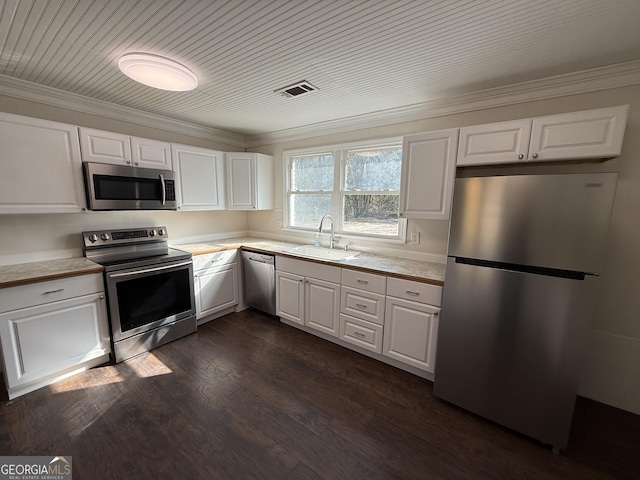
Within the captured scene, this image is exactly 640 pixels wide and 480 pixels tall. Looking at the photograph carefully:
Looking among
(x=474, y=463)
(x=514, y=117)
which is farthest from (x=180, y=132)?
(x=474, y=463)

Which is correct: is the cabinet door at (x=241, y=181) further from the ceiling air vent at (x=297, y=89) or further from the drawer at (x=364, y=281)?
the drawer at (x=364, y=281)

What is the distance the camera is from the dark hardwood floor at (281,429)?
150cm

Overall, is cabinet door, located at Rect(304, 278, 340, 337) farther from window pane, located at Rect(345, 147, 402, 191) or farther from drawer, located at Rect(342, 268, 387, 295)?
A: window pane, located at Rect(345, 147, 402, 191)

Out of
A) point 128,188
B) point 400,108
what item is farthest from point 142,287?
point 400,108

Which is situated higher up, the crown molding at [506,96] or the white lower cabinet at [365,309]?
the crown molding at [506,96]

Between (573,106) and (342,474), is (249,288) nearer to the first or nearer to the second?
(342,474)

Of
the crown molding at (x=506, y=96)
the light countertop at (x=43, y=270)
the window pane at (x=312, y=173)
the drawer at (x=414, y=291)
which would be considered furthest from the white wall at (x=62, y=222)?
the drawer at (x=414, y=291)

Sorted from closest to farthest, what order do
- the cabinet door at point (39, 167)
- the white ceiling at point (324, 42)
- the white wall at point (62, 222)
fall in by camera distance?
the white ceiling at point (324, 42)
the cabinet door at point (39, 167)
the white wall at point (62, 222)

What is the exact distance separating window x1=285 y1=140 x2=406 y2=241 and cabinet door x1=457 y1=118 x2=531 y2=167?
0.87m

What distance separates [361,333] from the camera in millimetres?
2508

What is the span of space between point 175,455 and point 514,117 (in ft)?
11.1

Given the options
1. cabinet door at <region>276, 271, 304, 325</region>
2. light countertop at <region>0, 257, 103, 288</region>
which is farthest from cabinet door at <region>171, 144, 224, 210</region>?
cabinet door at <region>276, 271, 304, 325</region>

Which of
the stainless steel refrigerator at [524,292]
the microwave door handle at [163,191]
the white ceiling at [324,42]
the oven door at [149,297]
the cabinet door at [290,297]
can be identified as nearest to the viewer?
the white ceiling at [324,42]

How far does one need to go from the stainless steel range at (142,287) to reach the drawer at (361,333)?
5.50 ft
